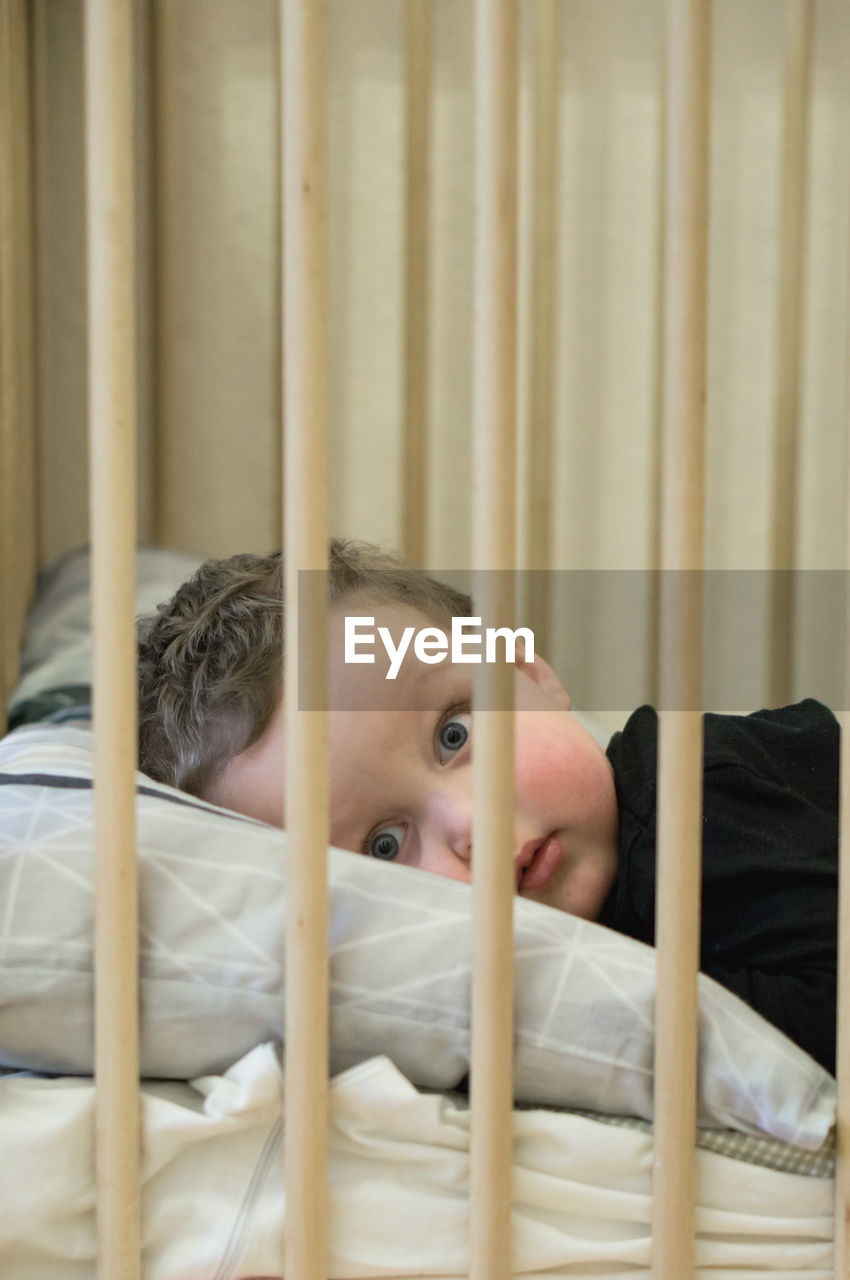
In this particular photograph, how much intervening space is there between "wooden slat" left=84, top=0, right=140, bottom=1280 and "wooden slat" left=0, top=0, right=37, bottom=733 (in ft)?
1.75

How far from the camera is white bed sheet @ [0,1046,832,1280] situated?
1.60 feet

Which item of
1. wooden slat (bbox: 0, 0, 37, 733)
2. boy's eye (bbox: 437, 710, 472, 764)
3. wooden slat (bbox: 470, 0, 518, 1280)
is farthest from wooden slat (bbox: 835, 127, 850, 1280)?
wooden slat (bbox: 0, 0, 37, 733)

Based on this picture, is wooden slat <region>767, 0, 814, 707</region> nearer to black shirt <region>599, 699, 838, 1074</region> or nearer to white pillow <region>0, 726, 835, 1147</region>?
black shirt <region>599, 699, 838, 1074</region>

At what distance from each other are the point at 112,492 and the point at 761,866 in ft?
1.17

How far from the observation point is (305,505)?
0.44 meters

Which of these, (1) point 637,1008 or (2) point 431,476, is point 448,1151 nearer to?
(1) point 637,1008

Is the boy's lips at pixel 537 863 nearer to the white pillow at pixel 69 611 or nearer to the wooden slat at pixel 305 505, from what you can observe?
the wooden slat at pixel 305 505

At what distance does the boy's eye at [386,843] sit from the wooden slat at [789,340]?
0.88m

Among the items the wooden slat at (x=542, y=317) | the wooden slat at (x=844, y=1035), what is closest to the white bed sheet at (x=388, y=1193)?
the wooden slat at (x=844, y=1035)

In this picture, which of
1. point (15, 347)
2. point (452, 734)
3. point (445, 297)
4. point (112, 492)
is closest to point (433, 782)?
point (452, 734)

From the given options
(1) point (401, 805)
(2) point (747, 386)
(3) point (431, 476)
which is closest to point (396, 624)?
(1) point (401, 805)

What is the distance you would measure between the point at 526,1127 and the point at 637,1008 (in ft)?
0.22

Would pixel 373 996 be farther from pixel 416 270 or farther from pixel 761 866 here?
pixel 416 270

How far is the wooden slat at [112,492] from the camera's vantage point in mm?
439
